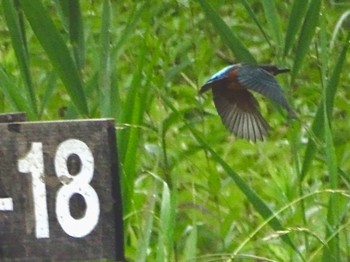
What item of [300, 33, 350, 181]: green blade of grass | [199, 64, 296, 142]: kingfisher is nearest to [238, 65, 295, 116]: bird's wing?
[199, 64, 296, 142]: kingfisher

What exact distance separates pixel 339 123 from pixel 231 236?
634mm

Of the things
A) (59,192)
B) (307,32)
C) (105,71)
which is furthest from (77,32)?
(59,192)

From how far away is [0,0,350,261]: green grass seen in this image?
5.31ft

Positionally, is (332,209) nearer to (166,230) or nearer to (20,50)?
(166,230)

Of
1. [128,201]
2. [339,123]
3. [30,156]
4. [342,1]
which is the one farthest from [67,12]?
[342,1]

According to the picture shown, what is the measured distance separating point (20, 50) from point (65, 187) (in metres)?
0.42

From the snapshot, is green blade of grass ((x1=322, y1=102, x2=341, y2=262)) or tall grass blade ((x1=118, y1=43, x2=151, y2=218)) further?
tall grass blade ((x1=118, y1=43, x2=151, y2=218))

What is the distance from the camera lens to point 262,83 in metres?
1.53

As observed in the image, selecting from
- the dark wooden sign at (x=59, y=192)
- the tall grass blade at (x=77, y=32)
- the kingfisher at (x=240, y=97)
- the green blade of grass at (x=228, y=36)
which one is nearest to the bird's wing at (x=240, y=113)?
the kingfisher at (x=240, y=97)

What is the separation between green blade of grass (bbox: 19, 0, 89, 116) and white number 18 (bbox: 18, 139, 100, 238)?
0.28 metres

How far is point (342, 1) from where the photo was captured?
2936 mm

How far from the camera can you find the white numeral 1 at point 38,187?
4.48 ft

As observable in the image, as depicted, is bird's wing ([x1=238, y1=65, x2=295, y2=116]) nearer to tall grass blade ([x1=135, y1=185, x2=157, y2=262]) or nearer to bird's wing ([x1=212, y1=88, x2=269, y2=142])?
bird's wing ([x1=212, y1=88, x2=269, y2=142])

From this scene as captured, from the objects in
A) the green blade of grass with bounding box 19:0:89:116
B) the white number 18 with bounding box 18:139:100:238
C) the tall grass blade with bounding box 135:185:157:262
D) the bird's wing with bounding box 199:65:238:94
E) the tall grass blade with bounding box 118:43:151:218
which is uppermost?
the green blade of grass with bounding box 19:0:89:116
